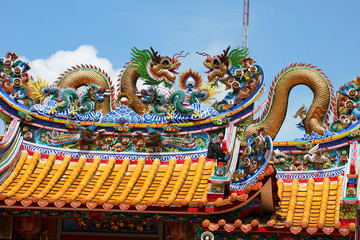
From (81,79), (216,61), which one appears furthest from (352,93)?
(81,79)

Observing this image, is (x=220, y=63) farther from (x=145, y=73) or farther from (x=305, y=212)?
(x=305, y=212)

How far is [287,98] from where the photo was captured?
14680mm

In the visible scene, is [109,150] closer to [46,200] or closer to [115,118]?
[115,118]

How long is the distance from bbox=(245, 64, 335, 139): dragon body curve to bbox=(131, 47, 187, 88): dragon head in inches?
82.9

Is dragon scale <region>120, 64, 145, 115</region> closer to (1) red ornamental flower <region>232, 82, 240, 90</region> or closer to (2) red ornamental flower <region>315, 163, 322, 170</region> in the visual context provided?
(1) red ornamental flower <region>232, 82, 240, 90</region>

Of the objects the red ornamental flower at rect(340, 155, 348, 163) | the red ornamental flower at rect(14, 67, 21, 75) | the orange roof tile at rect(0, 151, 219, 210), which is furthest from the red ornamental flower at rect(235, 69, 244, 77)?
the red ornamental flower at rect(14, 67, 21, 75)

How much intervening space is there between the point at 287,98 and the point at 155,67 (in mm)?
2967

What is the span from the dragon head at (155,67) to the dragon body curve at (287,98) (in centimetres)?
211

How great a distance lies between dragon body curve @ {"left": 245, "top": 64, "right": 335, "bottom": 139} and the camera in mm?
14227

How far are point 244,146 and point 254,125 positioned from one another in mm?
891

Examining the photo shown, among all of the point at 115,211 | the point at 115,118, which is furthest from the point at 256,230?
the point at 115,118

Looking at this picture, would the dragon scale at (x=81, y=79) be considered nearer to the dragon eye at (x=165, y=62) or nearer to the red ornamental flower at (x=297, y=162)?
the dragon eye at (x=165, y=62)

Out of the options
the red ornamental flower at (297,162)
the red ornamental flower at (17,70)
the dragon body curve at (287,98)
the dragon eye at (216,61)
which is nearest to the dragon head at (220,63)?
the dragon eye at (216,61)

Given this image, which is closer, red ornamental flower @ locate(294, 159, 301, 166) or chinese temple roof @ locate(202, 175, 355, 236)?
chinese temple roof @ locate(202, 175, 355, 236)
